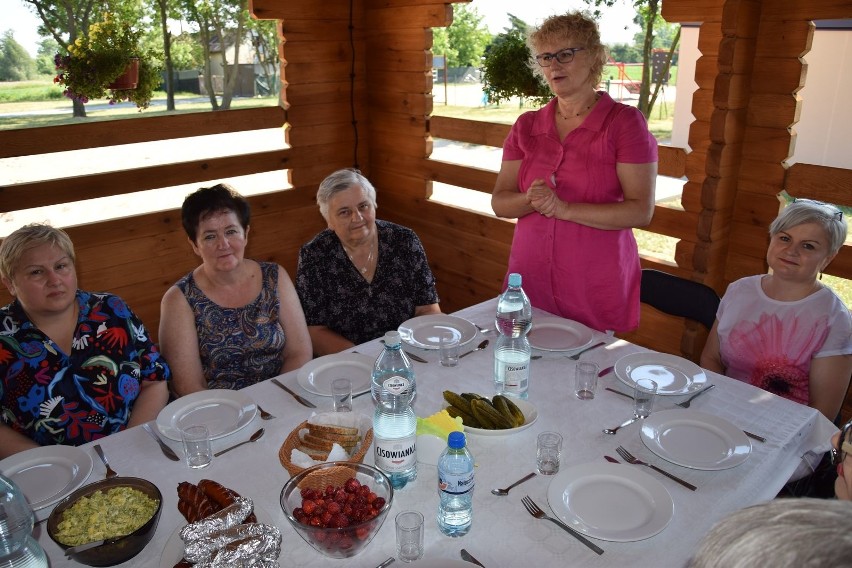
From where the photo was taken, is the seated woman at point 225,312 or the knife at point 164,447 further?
the seated woman at point 225,312

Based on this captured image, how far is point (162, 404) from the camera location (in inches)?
81.7

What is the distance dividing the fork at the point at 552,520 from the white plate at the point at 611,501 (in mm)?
15

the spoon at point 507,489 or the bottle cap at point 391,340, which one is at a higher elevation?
the bottle cap at point 391,340

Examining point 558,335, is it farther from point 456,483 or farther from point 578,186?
point 456,483

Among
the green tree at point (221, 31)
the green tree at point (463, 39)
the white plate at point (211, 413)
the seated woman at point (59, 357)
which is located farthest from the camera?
the green tree at point (463, 39)

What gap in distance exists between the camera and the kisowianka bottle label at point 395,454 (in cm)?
137

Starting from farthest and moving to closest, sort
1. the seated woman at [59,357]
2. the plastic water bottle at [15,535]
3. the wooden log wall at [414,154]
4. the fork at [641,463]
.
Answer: the wooden log wall at [414,154]
the seated woman at [59,357]
the fork at [641,463]
the plastic water bottle at [15,535]

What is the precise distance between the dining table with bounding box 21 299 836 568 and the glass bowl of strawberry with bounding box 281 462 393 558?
2.6 inches

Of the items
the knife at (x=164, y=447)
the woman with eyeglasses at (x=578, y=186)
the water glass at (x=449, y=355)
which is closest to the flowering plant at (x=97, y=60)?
the woman with eyeglasses at (x=578, y=186)

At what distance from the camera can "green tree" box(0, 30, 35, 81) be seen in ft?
11.1

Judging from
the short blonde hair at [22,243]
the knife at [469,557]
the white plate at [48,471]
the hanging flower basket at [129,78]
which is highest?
the hanging flower basket at [129,78]

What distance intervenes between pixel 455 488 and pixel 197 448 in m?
0.64

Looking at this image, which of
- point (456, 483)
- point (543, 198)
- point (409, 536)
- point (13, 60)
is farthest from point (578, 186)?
point (13, 60)

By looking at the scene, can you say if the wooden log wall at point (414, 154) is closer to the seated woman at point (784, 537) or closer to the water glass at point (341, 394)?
the water glass at point (341, 394)
